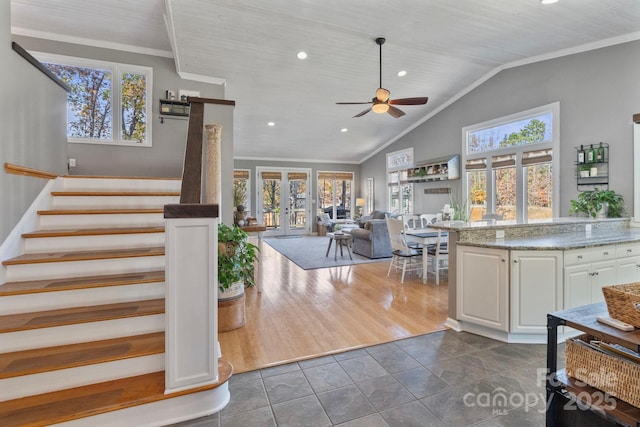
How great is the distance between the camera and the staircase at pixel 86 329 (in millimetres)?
1547

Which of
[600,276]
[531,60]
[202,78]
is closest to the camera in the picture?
[600,276]

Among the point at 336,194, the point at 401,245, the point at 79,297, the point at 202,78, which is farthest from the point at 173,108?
the point at 336,194

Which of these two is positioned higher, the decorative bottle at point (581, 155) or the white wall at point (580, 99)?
the white wall at point (580, 99)

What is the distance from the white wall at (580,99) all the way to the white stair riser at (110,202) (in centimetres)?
594

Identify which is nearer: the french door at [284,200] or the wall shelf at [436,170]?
the wall shelf at [436,170]

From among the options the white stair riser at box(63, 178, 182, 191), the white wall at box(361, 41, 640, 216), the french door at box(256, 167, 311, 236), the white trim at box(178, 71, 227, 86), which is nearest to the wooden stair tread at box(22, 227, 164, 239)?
the white stair riser at box(63, 178, 182, 191)

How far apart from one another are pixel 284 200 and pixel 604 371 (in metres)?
9.95

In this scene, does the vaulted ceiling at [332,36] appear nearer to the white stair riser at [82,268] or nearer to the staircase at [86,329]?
the staircase at [86,329]

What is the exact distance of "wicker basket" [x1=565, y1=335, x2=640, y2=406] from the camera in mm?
1201

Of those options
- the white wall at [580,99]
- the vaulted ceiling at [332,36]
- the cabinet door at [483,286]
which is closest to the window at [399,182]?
the white wall at [580,99]

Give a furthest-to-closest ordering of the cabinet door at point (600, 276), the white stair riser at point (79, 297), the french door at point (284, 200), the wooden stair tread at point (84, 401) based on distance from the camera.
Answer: the french door at point (284, 200) → the cabinet door at point (600, 276) → the white stair riser at point (79, 297) → the wooden stair tread at point (84, 401)

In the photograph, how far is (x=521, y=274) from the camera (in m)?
2.59

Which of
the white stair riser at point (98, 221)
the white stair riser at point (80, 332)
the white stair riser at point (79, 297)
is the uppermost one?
the white stair riser at point (98, 221)

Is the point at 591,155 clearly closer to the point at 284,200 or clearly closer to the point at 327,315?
the point at 327,315
